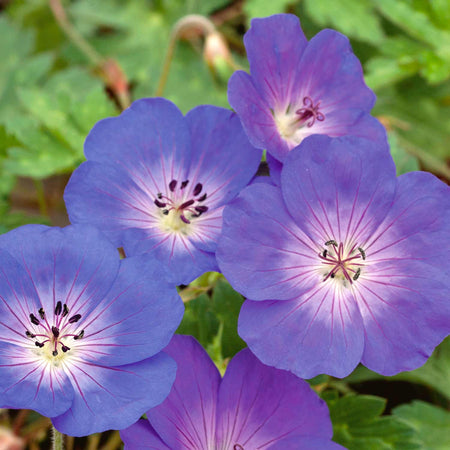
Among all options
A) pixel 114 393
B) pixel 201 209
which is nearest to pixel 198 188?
pixel 201 209

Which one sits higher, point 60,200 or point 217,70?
point 217,70

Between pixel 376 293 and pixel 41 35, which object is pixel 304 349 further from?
pixel 41 35

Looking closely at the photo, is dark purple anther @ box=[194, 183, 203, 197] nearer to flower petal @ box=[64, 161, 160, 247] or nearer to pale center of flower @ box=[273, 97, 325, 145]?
flower petal @ box=[64, 161, 160, 247]

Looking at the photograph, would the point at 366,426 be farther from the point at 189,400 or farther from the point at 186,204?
the point at 186,204

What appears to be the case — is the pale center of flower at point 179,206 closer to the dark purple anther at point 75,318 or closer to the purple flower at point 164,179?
the purple flower at point 164,179

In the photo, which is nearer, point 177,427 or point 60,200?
point 177,427

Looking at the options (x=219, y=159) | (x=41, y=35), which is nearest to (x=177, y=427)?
(x=219, y=159)

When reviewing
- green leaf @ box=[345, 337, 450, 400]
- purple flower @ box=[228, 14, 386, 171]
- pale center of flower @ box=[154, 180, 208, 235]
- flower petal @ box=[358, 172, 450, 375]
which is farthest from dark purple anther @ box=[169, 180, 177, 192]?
green leaf @ box=[345, 337, 450, 400]
